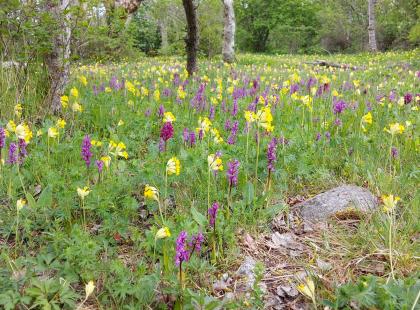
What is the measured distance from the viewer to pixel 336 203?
9.24ft

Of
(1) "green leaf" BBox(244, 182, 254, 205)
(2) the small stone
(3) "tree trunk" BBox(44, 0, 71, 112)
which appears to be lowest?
(2) the small stone

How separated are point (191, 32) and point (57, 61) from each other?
12.0ft

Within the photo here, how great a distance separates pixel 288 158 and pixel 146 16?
31362mm

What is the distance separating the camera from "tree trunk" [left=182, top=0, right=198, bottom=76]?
7531mm

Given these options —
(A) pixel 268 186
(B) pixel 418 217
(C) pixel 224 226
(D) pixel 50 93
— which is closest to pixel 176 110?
(D) pixel 50 93

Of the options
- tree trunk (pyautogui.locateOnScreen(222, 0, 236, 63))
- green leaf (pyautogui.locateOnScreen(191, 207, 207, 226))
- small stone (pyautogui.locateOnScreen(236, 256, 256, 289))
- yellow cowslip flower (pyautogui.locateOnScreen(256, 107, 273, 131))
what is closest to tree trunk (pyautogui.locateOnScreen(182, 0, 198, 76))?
yellow cowslip flower (pyautogui.locateOnScreen(256, 107, 273, 131))

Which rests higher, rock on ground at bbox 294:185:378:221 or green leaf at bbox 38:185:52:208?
green leaf at bbox 38:185:52:208

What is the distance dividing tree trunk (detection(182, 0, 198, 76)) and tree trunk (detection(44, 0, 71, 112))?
3111 mm

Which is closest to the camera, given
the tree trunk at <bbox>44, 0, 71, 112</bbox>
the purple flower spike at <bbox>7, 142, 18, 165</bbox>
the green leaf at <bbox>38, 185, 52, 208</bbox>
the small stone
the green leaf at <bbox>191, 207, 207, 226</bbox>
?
the small stone

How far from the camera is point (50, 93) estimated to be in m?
4.62

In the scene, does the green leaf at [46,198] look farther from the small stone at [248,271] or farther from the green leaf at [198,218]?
the small stone at [248,271]

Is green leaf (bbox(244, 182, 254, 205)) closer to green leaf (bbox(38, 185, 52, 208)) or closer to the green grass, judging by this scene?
the green grass

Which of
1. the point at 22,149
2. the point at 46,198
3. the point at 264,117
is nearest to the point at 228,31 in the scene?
the point at 264,117

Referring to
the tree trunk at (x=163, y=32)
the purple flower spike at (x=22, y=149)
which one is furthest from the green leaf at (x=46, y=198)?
the tree trunk at (x=163, y=32)
